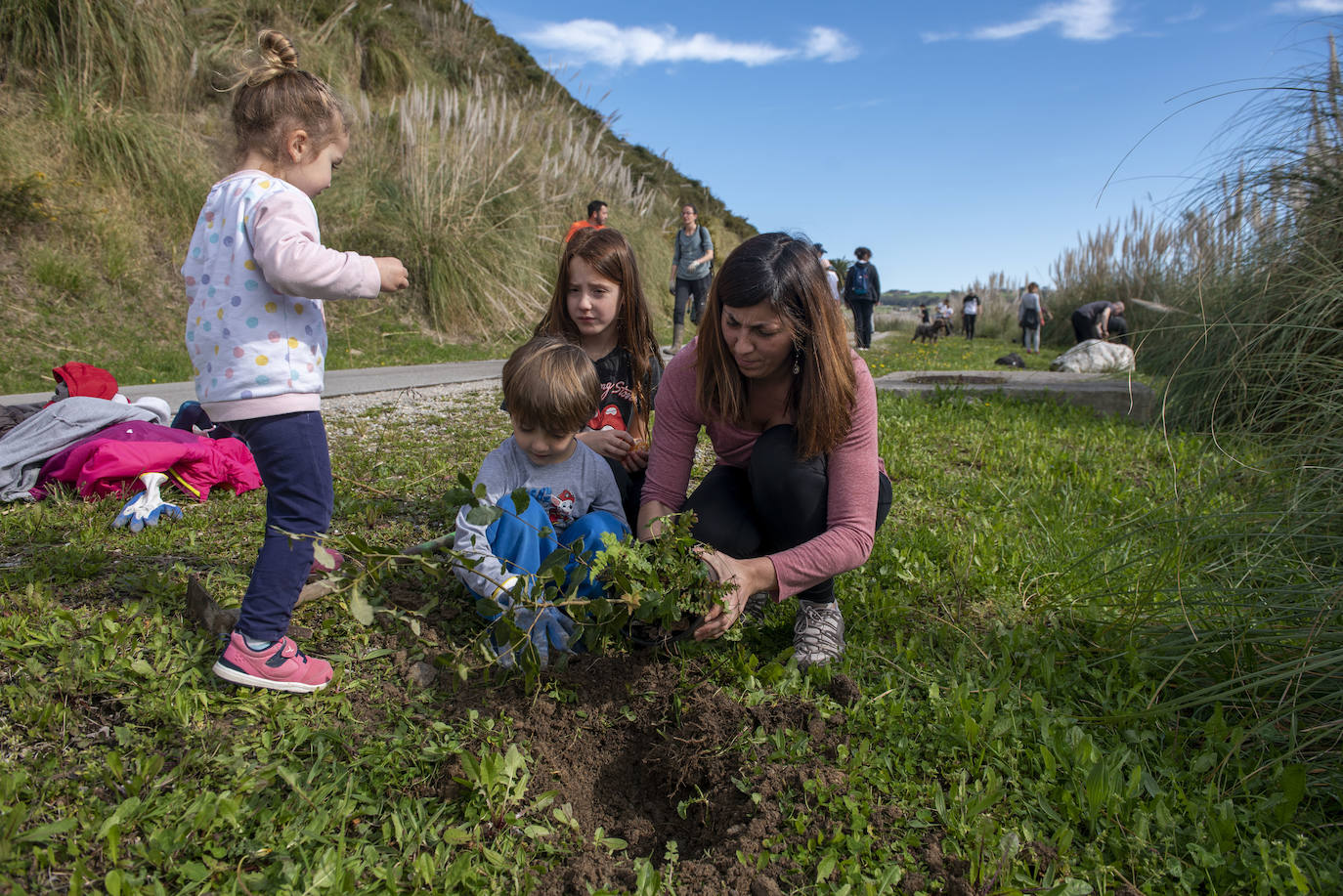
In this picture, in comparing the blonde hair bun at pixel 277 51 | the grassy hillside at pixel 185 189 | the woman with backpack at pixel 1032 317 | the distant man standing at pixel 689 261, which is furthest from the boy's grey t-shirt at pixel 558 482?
the woman with backpack at pixel 1032 317

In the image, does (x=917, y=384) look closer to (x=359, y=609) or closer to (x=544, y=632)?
(x=544, y=632)

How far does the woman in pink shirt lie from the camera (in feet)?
6.78

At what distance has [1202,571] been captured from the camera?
7.02 ft

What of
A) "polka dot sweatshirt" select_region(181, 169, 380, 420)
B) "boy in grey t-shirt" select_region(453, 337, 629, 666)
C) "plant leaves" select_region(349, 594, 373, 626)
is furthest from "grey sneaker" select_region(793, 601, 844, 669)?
"polka dot sweatshirt" select_region(181, 169, 380, 420)

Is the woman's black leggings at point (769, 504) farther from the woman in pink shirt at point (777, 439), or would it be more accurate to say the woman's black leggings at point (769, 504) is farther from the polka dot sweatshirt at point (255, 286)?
the polka dot sweatshirt at point (255, 286)

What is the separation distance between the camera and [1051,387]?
19.9 feet

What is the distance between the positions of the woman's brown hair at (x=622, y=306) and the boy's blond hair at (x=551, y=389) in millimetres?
659

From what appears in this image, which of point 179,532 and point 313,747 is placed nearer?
point 313,747

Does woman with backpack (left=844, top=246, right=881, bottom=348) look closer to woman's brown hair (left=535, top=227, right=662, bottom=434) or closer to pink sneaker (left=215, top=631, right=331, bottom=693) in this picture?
woman's brown hair (left=535, top=227, right=662, bottom=434)

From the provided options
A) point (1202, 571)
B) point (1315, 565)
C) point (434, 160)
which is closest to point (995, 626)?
point (1202, 571)

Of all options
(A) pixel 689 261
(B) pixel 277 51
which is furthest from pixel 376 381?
(A) pixel 689 261

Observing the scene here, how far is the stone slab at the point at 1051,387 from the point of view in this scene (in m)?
5.61

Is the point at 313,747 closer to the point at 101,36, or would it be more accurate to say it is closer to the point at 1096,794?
the point at 1096,794

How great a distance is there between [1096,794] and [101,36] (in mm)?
10703
